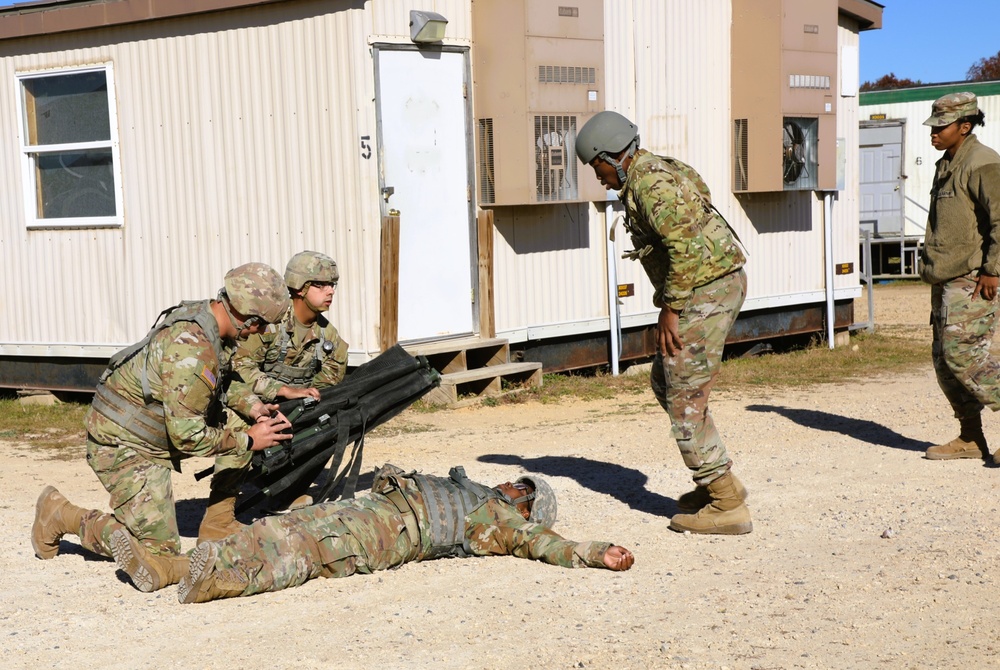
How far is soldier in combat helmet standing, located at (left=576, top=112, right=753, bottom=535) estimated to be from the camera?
5598 mm

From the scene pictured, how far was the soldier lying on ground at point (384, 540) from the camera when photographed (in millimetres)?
4988

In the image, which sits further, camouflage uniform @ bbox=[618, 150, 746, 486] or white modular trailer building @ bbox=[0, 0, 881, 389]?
white modular trailer building @ bbox=[0, 0, 881, 389]

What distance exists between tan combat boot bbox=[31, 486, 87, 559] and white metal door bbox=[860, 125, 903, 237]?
1835cm

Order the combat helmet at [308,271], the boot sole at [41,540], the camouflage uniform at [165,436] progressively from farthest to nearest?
1. the combat helmet at [308,271]
2. the boot sole at [41,540]
3. the camouflage uniform at [165,436]

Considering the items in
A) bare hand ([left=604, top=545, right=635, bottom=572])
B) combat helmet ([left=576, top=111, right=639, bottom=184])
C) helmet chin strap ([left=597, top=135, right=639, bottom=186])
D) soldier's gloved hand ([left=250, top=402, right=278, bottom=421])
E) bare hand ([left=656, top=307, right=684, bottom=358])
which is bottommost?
bare hand ([left=604, top=545, right=635, bottom=572])

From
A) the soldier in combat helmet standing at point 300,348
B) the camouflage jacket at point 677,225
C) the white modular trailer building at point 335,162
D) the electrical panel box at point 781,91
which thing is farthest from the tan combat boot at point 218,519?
the electrical panel box at point 781,91

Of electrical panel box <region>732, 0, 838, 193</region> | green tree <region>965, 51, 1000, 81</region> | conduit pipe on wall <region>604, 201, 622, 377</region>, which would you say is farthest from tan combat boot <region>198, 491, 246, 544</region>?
green tree <region>965, 51, 1000, 81</region>

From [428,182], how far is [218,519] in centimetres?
471

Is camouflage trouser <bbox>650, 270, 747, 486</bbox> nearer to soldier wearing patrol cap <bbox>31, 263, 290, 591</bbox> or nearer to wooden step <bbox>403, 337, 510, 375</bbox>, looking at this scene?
soldier wearing patrol cap <bbox>31, 263, 290, 591</bbox>

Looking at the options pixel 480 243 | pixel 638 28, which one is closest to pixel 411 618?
pixel 480 243

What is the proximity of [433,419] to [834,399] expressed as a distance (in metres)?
3.23

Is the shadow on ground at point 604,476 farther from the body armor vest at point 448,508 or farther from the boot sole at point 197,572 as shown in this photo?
the boot sole at point 197,572

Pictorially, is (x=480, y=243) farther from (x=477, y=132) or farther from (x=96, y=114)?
(x=96, y=114)

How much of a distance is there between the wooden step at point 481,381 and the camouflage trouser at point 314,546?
442 centimetres
